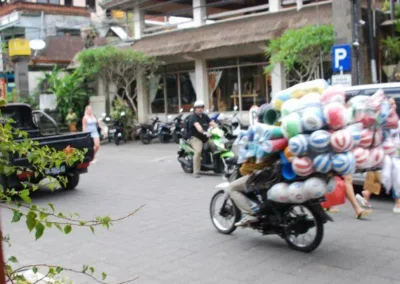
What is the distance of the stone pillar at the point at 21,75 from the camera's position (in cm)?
2372

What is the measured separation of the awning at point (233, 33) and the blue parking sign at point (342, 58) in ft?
11.1

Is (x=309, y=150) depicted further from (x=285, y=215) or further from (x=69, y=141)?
(x=69, y=141)

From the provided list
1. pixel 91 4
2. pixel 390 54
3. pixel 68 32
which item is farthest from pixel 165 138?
pixel 91 4

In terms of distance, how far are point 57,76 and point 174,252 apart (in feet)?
69.6

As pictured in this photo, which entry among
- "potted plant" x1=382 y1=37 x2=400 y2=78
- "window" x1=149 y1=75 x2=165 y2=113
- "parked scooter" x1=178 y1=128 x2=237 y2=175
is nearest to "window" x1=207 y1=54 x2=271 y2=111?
"window" x1=149 y1=75 x2=165 y2=113

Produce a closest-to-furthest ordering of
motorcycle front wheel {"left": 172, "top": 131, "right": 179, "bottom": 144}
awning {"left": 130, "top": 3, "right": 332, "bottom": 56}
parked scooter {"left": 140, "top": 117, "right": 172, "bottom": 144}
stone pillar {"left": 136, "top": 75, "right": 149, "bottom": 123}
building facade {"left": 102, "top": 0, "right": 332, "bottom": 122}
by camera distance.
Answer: awning {"left": 130, "top": 3, "right": 332, "bottom": 56}, building facade {"left": 102, "top": 0, "right": 332, "bottom": 122}, motorcycle front wheel {"left": 172, "top": 131, "right": 179, "bottom": 144}, parked scooter {"left": 140, "top": 117, "right": 172, "bottom": 144}, stone pillar {"left": 136, "top": 75, "right": 149, "bottom": 123}

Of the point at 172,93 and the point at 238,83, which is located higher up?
Answer: the point at 238,83

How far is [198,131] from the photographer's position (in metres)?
11.7

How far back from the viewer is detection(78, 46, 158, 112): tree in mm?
21344

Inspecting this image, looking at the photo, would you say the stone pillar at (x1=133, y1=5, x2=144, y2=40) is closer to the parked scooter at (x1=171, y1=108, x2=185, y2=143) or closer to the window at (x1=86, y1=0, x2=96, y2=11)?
the parked scooter at (x1=171, y1=108, x2=185, y2=143)

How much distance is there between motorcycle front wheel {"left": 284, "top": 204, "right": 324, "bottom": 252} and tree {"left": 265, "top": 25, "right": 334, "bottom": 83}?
1017cm

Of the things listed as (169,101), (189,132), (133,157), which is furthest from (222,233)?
(169,101)

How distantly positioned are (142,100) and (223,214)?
1844 cm

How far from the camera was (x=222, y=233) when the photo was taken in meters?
6.85
